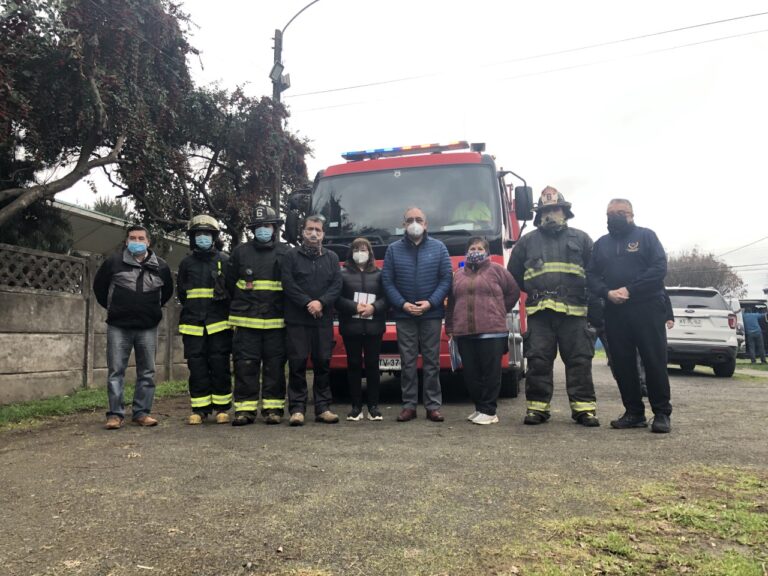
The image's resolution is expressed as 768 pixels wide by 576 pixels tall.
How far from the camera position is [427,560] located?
89.4 inches

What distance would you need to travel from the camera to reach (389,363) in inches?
252

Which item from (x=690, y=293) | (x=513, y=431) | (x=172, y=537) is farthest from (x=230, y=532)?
(x=690, y=293)

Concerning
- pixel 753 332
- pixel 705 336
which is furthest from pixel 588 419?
pixel 753 332

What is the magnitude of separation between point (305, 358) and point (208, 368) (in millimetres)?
991

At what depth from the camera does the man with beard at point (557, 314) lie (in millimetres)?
5223

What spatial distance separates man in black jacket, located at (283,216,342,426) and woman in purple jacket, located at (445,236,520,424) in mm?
1216

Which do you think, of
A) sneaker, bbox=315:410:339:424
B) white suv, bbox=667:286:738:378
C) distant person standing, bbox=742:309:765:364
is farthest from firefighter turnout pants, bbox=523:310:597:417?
distant person standing, bbox=742:309:765:364

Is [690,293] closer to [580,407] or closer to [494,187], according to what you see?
[494,187]

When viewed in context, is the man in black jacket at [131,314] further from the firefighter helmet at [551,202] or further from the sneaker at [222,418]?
the firefighter helmet at [551,202]

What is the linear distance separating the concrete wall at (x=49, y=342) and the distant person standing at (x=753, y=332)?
50.2 feet

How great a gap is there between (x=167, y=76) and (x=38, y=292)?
485 centimetres

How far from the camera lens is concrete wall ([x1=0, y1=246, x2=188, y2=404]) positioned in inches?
255

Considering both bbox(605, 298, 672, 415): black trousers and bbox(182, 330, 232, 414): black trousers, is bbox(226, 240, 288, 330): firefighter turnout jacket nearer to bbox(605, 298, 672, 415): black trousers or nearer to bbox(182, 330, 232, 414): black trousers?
bbox(182, 330, 232, 414): black trousers

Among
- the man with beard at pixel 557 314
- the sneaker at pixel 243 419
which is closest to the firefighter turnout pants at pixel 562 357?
the man with beard at pixel 557 314
